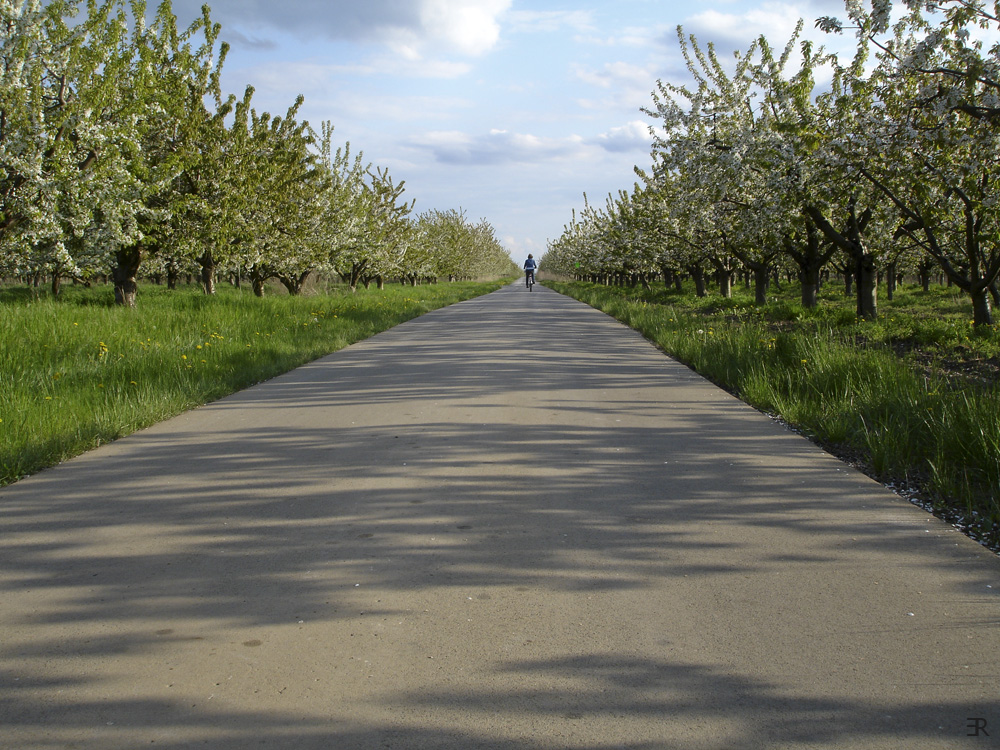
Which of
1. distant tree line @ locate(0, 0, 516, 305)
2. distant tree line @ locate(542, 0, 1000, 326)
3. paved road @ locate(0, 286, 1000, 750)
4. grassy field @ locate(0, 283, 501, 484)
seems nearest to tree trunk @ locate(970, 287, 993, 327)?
distant tree line @ locate(542, 0, 1000, 326)

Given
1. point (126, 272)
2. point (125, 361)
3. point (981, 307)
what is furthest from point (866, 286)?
point (126, 272)

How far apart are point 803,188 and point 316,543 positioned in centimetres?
1319

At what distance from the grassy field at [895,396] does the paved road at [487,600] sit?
359 mm

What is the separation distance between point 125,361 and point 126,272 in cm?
871

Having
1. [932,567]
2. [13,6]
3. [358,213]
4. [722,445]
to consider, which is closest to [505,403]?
[722,445]

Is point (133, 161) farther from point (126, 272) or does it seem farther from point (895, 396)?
point (895, 396)

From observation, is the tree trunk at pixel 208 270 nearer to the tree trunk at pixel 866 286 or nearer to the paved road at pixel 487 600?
the paved road at pixel 487 600

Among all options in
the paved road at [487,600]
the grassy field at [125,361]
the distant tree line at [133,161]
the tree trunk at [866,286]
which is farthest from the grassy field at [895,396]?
the distant tree line at [133,161]

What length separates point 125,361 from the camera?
373 inches

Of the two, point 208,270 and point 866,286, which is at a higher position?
point 208,270

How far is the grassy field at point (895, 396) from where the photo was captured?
5000 millimetres

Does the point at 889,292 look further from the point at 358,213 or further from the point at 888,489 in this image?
the point at 888,489

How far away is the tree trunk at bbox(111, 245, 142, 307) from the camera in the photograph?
1691 cm

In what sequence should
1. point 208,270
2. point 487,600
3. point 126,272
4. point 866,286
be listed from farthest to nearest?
point 208,270 < point 126,272 < point 866,286 < point 487,600
